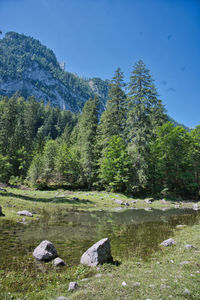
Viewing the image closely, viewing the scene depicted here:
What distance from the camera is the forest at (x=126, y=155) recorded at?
115ft

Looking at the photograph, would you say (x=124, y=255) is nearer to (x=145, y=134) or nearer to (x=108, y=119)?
(x=145, y=134)

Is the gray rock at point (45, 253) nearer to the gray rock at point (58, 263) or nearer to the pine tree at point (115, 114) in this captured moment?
the gray rock at point (58, 263)

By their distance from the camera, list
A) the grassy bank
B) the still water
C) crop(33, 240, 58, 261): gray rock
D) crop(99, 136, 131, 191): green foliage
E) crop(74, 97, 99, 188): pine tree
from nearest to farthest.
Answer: crop(33, 240, 58, 261): gray rock → the still water → the grassy bank → crop(99, 136, 131, 191): green foliage → crop(74, 97, 99, 188): pine tree

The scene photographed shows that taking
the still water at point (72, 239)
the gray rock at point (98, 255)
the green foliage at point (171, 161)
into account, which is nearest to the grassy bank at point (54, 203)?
the still water at point (72, 239)

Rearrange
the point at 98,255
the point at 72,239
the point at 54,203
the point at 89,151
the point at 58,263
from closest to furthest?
the point at 58,263 < the point at 98,255 < the point at 72,239 < the point at 54,203 < the point at 89,151

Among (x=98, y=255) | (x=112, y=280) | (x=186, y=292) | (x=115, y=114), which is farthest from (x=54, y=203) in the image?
(x=115, y=114)

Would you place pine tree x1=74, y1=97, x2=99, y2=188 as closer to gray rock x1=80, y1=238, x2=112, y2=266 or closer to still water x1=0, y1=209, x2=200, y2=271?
still water x1=0, y1=209, x2=200, y2=271

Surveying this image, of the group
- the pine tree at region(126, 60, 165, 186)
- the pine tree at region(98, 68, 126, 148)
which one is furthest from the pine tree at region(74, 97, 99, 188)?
the pine tree at region(126, 60, 165, 186)

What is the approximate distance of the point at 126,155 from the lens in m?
34.5

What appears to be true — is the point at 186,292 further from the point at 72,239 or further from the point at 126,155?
the point at 126,155

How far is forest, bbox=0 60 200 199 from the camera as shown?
3494cm

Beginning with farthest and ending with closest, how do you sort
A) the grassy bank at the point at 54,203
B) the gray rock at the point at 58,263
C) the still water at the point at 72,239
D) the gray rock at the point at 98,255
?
the grassy bank at the point at 54,203, the still water at the point at 72,239, the gray rock at the point at 98,255, the gray rock at the point at 58,263

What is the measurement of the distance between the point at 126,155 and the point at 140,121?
7527 mm

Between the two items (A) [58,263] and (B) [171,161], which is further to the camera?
(B) [171,161]
